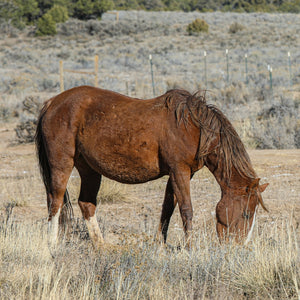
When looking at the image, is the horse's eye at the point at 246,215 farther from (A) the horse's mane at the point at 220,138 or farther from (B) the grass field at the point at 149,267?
(A) the horse's mane at the point at 220,138

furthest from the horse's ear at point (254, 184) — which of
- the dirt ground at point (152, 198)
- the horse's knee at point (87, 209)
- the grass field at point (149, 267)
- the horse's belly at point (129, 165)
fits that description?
the horse's knee at point (87, 209)

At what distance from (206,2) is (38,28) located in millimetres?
Result: 35899

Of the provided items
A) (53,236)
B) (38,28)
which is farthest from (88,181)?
(38,28)

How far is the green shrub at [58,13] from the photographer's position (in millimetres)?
50984

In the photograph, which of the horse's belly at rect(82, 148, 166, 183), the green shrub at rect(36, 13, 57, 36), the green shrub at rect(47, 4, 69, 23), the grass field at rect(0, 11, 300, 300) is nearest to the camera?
the grass field at rect(0, 11, 300, 300)

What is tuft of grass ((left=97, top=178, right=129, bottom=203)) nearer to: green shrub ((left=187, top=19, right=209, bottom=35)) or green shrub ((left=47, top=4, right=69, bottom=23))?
green shrub ((left=187, top=19, right=209, bottom=35))

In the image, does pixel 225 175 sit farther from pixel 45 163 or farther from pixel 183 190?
pixel 45 163

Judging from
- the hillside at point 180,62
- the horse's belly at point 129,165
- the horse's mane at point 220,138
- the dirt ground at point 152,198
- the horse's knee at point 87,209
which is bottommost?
the hillside at point 180,62

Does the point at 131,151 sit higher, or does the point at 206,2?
the point at 131,151

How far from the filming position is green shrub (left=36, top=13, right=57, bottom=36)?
4825 centimetres

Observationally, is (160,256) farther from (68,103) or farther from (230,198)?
(68,103)

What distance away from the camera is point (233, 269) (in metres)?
4.28

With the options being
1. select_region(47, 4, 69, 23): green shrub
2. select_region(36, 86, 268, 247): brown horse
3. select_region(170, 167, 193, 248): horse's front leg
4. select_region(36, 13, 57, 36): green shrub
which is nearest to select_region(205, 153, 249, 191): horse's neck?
select_region(36, 86, 268, 247): brown horse

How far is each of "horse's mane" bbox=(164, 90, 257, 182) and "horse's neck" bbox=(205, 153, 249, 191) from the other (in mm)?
17
